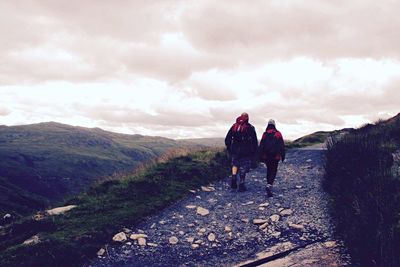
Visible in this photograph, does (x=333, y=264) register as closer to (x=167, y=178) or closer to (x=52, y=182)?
(x=167, y=178)

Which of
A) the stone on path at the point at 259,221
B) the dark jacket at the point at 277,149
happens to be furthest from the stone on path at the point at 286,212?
the dark jacket at the point at 277,149

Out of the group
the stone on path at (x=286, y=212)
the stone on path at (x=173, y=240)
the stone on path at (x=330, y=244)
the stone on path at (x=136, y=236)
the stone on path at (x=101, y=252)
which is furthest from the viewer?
the stone on path at (x=286, y=212)

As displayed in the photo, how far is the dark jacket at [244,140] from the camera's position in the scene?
11.2 m

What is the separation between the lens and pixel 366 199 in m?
7.46

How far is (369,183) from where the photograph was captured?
323 inches

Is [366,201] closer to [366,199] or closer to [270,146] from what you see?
[366,199]

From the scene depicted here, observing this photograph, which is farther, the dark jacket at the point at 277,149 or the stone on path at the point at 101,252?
the dark jacket at the point at 277,149

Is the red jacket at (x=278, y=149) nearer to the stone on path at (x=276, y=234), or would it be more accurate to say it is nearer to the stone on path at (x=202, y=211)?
the stone on path at (x=202, y=211)

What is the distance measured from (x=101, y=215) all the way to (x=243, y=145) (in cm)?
493

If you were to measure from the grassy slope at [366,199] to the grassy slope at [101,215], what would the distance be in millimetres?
4554

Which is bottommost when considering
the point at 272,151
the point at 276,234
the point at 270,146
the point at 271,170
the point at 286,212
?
the point at 276,234

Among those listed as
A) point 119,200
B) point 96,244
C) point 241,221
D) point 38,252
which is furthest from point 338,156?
point 38,252

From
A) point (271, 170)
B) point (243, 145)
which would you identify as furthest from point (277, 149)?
point (243, 145)

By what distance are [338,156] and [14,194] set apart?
12305 centimetres
